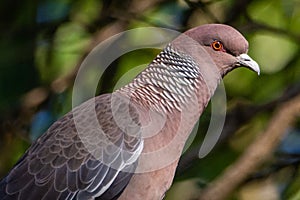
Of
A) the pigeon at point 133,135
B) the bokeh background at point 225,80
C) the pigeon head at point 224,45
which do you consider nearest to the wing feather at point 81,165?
the pigeon at point 133,135

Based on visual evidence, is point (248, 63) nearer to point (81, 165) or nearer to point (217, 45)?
point (217, 45)

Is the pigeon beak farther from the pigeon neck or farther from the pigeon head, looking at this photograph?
the pigeon neck

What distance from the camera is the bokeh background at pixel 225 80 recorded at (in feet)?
23.4

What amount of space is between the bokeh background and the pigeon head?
0.79m

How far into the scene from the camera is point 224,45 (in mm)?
6270

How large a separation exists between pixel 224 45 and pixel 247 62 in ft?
0.48

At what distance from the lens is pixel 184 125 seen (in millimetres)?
6176

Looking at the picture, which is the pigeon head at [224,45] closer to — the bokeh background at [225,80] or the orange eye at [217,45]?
the orange eye at [217,45]

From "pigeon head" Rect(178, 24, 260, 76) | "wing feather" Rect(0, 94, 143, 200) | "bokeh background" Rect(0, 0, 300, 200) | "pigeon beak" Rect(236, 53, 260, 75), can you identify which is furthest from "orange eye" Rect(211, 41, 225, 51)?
"bokeh background" Rect(0, 0, 300, 200)

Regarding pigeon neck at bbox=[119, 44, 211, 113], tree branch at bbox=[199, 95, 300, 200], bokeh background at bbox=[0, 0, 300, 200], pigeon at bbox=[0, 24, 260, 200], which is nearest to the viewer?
pigeon at bbox=[0, 24, 260, 200]

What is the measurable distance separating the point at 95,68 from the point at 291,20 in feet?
4.07

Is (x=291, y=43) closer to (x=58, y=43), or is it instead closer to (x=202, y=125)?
(x=202, y=125)

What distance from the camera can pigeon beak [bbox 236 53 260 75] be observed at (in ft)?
20.4

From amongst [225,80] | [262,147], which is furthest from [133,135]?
[225,80]
